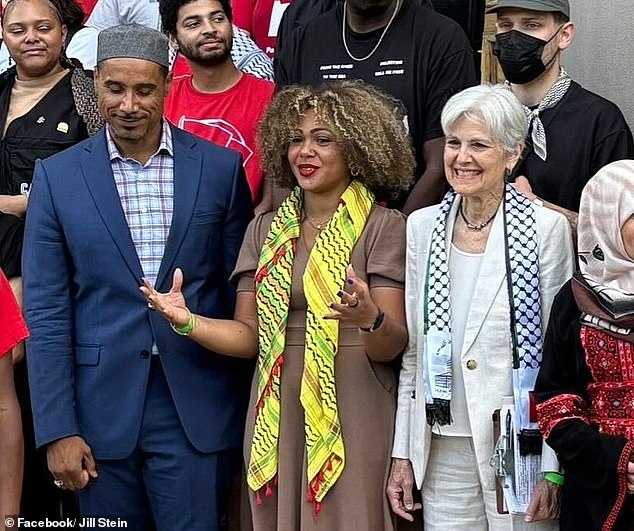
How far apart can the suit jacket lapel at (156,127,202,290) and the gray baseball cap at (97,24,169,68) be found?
0.29 metres

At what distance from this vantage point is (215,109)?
4953 mm

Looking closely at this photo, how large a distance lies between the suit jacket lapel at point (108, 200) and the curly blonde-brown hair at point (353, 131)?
1.82ft

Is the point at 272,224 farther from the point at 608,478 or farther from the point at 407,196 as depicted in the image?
the point at 608,478

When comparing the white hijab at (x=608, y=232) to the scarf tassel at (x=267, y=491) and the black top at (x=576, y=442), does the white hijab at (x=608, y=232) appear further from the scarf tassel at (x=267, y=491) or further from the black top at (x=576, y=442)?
the scarf tassel at (x=267, y=491)

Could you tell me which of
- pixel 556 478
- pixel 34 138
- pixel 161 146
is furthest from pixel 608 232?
pixel 34 138

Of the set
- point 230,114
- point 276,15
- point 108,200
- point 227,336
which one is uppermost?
point 276,15

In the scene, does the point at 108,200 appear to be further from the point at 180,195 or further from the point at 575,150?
the point at 575,150

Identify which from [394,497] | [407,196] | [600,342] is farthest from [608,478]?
[407,196]

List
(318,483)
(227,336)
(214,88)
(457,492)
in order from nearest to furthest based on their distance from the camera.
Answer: (457,492) → (318,483) → (227,336) → (214,88)

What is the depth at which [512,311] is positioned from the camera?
150 inches

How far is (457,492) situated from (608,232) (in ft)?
3.19

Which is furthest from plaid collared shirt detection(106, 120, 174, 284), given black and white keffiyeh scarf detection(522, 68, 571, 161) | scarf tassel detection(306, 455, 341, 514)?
black and white keffiyeh scarf detection(522, 68, 571, 161)

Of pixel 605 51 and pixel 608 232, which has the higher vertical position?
pixel 605 51

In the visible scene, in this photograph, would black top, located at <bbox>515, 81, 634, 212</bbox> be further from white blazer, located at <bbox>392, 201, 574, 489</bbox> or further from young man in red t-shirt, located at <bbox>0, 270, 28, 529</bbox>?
young man in red t-shirt, located at <bbox>0, 270, 28, 529</bbox>
